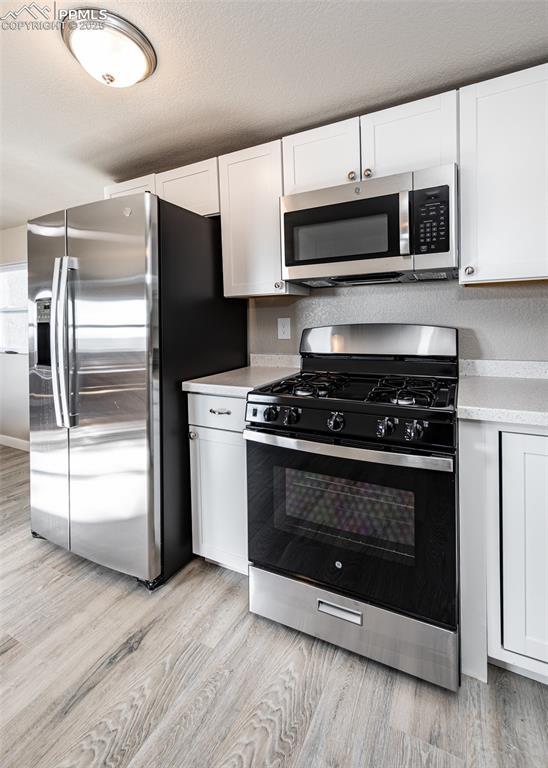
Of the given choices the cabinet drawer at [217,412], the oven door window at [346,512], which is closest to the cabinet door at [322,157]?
the cabinet drawer at [217,412]

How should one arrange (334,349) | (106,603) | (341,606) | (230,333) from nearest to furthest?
(341,606)
(106,603)
(334,349)
(230,333)

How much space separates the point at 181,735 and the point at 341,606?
2.21 ft

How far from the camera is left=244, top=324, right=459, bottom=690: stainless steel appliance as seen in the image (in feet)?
4.63

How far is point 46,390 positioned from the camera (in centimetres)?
228

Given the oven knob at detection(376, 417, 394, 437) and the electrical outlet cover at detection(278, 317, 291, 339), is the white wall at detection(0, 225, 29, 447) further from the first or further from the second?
the oven knob at detection(376, 417, 394, 437)

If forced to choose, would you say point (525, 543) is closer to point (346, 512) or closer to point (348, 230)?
point (346, 512)

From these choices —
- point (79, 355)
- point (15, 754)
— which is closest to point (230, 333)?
point (79, 355)

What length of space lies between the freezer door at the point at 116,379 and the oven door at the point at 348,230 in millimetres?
675

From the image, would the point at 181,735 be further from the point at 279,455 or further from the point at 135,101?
the point at 135,101

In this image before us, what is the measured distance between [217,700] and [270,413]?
1019 mm

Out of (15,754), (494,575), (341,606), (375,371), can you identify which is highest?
(375,371)

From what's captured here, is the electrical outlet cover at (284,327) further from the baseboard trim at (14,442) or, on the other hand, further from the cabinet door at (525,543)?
the baseboard trim at (14,442)

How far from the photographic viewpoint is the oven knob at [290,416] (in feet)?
5.39

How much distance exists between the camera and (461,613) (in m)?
1.47
